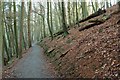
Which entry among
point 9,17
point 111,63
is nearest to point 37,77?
point 111,63

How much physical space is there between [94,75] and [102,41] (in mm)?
3380

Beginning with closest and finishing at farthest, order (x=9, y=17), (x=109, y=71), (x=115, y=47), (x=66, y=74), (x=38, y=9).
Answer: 1. (x=109, y=71)
2. (x=115, y=47)
3. (x=66, y=74)
4. (x=9, y=17)
5. (x=38, y=9)

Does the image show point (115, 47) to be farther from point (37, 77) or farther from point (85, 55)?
point (37, 77)

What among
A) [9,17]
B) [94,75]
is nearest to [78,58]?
[94,75]

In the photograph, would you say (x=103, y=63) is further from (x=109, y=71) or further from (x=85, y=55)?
(x=85, y=55)

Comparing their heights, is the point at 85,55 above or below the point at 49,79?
above

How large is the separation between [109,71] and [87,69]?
1.57 m

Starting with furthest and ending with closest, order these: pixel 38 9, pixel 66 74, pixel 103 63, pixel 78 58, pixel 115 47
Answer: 1. pixel 38 9
2. pixel 78 58
3. pixel 66 74
4. pixel 115 47
5. pixel 103 63

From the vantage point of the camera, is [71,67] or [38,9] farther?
[38,9]

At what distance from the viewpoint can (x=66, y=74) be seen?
11.2 m

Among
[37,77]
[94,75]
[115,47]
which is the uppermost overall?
[115,47]

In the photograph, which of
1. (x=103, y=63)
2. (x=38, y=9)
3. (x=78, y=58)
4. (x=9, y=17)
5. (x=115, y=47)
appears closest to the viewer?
(x=103, y=63)

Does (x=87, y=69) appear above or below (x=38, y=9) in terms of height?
below

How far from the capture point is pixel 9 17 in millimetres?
24312
